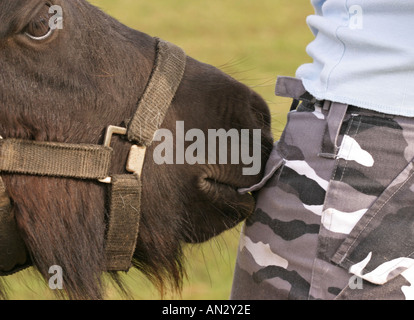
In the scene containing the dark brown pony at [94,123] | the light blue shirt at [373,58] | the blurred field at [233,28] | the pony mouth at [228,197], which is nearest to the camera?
the light blue shirt at [373,58]

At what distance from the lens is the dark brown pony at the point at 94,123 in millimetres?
1648

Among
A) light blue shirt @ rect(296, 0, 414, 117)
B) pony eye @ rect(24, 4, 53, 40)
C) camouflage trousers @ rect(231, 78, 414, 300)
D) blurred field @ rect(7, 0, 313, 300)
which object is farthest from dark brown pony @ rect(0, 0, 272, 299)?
blurred field @ rect(7, 0, 313, 300)

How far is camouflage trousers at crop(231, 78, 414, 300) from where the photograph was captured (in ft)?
5.11

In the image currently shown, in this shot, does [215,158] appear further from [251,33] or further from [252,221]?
[251,33]

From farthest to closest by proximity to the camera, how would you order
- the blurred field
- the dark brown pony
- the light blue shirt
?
the blurred field, the dark brown pony, the light blue shirt

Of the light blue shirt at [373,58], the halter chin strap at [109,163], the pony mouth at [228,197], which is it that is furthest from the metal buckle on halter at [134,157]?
the light blue shirt at [373,58]

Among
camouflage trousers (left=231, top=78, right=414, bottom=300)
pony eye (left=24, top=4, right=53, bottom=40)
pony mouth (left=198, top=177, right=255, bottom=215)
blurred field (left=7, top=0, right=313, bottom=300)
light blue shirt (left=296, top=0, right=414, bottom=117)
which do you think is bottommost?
camouflage trousers (left=231, top=78, right=414, bottom=300)

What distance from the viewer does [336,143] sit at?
1594 mm

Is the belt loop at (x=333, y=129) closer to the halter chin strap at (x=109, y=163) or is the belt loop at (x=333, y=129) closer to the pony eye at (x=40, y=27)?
the halter chin strap at (x=109, y=163)

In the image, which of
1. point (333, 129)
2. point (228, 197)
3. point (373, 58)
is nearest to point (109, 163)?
point (228, 197)

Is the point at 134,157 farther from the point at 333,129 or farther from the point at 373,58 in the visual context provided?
the point at 373,58

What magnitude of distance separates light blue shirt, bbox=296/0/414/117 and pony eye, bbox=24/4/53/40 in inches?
29.4

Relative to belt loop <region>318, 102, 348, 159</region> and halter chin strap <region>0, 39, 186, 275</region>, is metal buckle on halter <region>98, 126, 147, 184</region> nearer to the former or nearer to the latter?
halter chin strap <region>0, 39, 186, 275</region>

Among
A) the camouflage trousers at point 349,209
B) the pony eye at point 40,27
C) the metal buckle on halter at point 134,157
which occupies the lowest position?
the camouflage trousers at point 349,209
